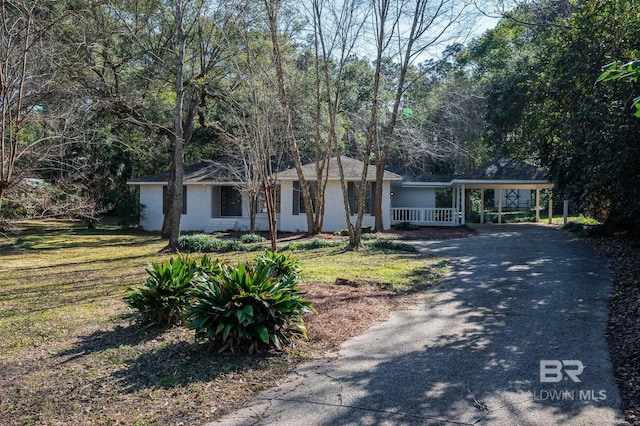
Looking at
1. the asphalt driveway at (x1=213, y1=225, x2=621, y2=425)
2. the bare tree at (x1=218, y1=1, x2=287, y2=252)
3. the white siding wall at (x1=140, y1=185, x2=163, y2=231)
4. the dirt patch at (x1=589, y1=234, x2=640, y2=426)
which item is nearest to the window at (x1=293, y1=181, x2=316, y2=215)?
the bare tree at (x1=218, y1=1, x2=287, y2=252)

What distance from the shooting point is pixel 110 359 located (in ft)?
17.9

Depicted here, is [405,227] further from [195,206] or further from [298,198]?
[195,206]

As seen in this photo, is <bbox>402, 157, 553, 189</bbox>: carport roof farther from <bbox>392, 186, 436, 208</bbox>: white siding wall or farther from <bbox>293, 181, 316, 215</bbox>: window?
<bbox>293, 181, 316, 215</bbox>: window

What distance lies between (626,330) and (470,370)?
8.01 feet

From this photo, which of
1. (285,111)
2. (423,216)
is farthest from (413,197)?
(285,111)

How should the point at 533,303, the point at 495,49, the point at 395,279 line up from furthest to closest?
the point at 495,49, the point at 395,279, the point at 533,303

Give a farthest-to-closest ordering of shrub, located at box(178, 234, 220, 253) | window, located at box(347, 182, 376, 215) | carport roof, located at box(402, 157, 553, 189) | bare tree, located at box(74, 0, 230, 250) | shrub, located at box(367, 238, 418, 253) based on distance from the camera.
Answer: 1. carport roof, located at box(402, 157, 553, 189)
2. window, located at box(347, 182, 376, 215)
3. shrub, located at box(178, 234, 220, 253)
4. bare tree, located at box(74, 0, 230, 250)
5. shrub, located at box(367, 238, 418, 253)

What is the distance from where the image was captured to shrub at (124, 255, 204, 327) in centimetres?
643

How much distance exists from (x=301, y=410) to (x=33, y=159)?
8906 mm

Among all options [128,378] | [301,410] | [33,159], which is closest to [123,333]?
[128,378]

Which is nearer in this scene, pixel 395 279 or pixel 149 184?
pixel 395 279

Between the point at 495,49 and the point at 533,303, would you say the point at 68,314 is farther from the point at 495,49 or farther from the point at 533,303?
the point at 495,49

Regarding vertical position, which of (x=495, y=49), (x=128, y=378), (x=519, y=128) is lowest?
(x=128, y=378)

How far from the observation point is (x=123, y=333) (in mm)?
6484
